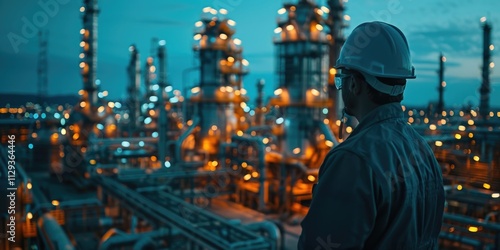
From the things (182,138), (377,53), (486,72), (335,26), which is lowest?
(182,138)

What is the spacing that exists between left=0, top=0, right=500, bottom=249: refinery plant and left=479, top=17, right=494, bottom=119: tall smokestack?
0.19 feet

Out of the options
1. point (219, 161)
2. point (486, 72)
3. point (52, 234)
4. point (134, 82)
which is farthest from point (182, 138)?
point (486, 72)

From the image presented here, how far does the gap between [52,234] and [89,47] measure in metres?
16.5

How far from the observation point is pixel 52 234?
9.06 meters

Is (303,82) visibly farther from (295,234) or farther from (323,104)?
(295,234)

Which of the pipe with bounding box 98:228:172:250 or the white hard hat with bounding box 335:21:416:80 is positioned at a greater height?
the white hard hat with bounding box 335:21:416:80

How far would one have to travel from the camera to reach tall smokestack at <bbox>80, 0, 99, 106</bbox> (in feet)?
76.9

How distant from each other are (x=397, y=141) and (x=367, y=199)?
0.98 feet

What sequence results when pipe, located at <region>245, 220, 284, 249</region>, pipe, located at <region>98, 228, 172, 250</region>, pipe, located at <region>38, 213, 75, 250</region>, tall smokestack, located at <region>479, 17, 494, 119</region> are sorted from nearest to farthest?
pipe, located at <region>98, 228, 172, 250</region>
pipe, located at <region>38, 213, 75, 250</region>
pipe, located at <region>245, 220, 284, 249</region>
tall smokestack, located at <region>479, 17, 494, 119</region>

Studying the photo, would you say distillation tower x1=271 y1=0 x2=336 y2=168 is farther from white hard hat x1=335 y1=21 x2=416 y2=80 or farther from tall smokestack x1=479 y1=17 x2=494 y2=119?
white hard hat x1=335 y1=21 x2=416 y2=80

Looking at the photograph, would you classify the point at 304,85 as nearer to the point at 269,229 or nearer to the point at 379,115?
the point at 269,229

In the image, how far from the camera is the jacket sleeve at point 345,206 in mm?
1350

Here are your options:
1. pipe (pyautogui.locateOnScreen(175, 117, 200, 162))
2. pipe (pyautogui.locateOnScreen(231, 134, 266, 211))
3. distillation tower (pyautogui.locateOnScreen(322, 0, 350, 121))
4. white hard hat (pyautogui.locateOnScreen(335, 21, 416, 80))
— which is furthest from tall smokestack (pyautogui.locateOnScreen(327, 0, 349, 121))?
white hard hat (pyautogui.locateOnScreen(335, 21, 416, 80))

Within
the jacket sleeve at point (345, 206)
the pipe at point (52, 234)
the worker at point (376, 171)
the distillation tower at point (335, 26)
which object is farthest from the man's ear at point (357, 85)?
the distillation tower at point (335, 26)
